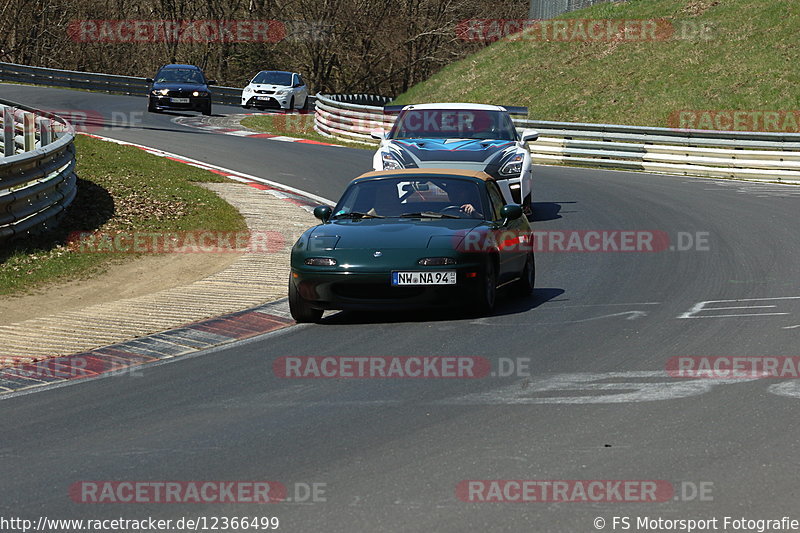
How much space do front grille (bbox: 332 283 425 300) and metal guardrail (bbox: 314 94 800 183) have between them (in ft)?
59.2

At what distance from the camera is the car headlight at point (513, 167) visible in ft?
55.4

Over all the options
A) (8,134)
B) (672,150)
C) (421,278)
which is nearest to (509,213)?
(421,278)

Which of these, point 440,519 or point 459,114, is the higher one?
point 459,114

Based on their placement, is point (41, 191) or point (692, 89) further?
point (692, 89)

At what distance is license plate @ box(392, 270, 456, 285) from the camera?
10328mm

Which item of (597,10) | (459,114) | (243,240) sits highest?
(597,10)

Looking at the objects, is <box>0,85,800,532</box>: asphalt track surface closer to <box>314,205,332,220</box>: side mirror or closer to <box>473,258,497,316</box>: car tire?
<box>473,258,497,316</box>: car tire

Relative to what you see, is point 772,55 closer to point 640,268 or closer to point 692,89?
point 692,89

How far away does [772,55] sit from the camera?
38.5 metres

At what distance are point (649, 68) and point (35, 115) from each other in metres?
25.0

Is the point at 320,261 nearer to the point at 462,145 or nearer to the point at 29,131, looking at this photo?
the point at 462,145

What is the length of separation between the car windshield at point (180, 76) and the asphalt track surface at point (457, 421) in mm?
28450

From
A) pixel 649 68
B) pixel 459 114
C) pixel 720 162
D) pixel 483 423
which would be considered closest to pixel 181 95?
pixel 649 68

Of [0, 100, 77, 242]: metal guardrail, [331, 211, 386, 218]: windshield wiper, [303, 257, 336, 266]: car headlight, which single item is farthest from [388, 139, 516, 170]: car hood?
[303, 257, 336, 266]: car headlight
